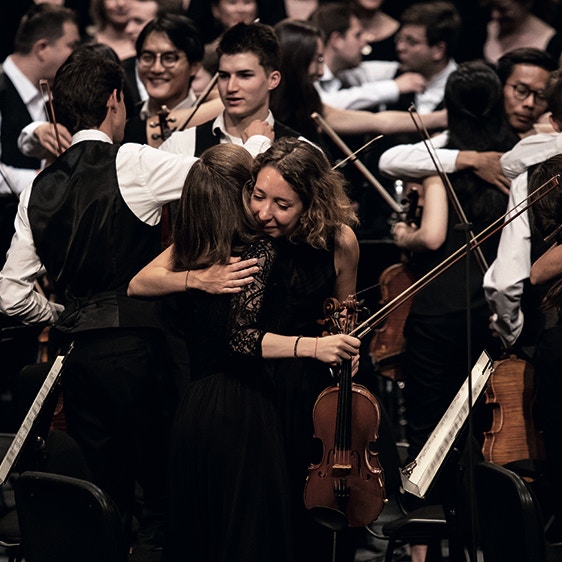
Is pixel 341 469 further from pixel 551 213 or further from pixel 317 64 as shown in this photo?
pixel 317 64

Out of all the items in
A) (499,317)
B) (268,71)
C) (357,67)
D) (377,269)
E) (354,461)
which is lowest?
(354,461)

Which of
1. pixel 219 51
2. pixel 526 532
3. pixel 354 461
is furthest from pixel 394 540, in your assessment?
pixel 219 51

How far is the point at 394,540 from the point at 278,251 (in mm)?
938

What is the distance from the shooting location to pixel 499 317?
4.01m

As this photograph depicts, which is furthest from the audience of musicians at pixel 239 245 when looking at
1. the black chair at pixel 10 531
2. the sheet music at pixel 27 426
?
the sheet music at pixel 27 426

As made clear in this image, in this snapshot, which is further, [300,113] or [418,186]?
[300,113]

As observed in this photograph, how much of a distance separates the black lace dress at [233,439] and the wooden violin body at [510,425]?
0.75 metres

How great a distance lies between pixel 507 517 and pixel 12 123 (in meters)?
3.78

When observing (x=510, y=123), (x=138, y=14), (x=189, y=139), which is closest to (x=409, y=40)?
(x=138, y=14)

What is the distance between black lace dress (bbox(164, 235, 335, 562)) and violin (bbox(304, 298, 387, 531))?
0.12 m

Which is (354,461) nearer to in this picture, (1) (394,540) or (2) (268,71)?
(1) (394,540)

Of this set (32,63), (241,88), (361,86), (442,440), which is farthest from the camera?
(361,86)

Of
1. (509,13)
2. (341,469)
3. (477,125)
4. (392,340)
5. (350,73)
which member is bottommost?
(341,469)

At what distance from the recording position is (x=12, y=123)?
5.92m
